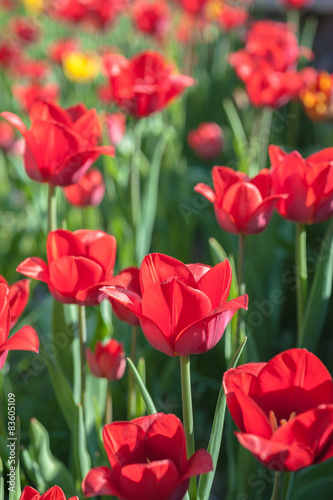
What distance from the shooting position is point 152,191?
4.77ft

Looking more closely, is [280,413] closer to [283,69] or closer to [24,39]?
[283,69]

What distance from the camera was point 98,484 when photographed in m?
0.47

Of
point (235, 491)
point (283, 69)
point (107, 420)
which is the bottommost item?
point (235, 491)

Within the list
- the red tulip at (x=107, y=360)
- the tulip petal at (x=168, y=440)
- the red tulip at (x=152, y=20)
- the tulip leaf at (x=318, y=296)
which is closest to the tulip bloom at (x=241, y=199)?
the tulip leaf at (x=318, y=296)

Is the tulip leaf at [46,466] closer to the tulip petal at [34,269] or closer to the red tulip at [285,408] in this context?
the tulip petal at [34,269]

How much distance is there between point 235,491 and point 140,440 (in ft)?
1.51

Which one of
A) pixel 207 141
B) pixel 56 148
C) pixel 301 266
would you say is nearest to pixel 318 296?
pixel 301 266

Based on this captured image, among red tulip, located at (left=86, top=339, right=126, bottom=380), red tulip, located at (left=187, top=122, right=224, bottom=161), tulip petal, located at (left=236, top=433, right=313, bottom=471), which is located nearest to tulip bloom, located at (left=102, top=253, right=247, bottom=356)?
tulip petal, located at (left=236, top=433, right=313, bottom=471)

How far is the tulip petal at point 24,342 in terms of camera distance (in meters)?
0.58

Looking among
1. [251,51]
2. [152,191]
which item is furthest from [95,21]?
[152,191]

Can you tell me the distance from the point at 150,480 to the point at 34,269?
0.32 metres

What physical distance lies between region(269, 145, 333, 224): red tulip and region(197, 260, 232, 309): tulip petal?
0.26m

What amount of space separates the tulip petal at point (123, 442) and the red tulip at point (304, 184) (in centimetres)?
40

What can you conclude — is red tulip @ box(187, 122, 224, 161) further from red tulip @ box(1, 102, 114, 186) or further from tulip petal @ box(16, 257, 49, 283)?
tulip petal @ box(16, 257, 49, 283)
